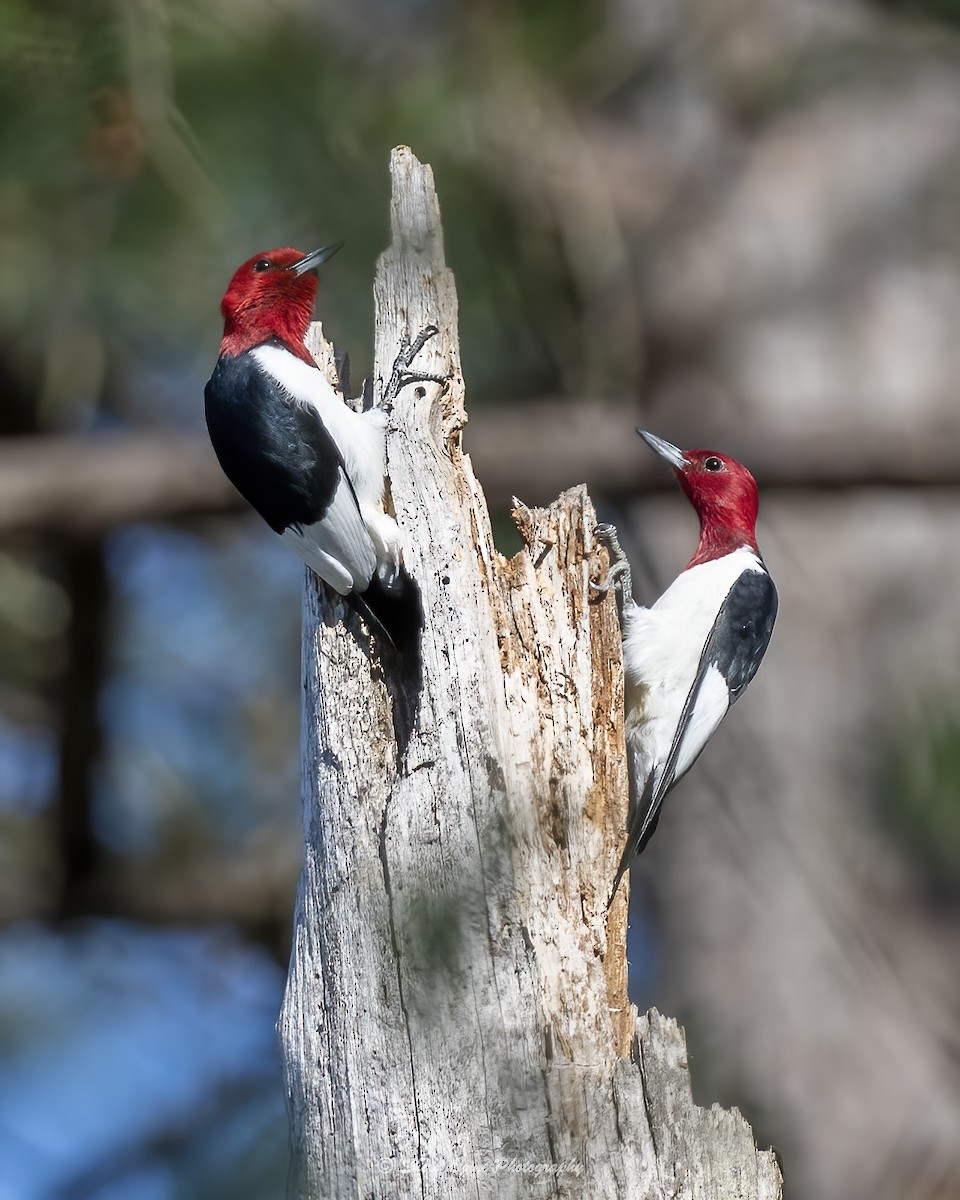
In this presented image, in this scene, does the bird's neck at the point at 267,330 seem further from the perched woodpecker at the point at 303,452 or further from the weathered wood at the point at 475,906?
the weathered wood at the point at 475,906

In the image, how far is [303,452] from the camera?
3.15m

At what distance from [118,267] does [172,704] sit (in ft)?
6.42

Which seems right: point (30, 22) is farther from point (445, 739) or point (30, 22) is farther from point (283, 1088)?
point (283, 1088)

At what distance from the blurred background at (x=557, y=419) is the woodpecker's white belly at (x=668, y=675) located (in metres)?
0.51

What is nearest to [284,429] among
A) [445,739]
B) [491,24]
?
[445,739]

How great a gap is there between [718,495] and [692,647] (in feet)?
1.91

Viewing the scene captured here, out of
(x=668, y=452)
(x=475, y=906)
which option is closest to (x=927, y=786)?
(x=475, y=906)

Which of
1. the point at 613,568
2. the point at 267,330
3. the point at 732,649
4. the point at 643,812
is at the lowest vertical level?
the point at 643,812

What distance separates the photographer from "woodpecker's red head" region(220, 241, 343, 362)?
3.56m

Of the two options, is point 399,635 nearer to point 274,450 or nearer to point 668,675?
point 274,450

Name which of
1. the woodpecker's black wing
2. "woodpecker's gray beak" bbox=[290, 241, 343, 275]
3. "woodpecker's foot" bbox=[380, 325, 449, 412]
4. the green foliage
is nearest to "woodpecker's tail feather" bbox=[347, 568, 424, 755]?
"woodpecker's foot" bbox=[380, 325, 449, 412]

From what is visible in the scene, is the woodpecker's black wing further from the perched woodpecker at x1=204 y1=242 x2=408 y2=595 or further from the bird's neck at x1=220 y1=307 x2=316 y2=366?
the bird's neck at x1=220 y1=307 x2=316 y2=366

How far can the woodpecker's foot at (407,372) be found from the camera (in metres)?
2.96

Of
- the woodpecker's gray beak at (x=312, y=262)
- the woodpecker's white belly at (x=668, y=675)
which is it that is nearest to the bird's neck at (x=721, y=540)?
the woodpecker's white belly at (x=668, y=675)
